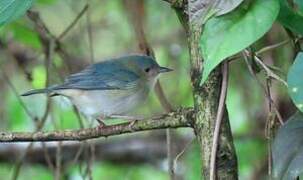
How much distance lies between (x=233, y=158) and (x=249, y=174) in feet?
7.71

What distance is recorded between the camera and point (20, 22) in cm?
308

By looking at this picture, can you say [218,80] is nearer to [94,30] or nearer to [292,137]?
[292,137]

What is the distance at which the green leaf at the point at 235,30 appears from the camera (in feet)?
3.56

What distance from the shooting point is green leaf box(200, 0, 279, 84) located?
1085 millimetres

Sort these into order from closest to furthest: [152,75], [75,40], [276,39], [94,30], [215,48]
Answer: [215,48]
[152,75]
[276,39]
[75,40]
[94,30]

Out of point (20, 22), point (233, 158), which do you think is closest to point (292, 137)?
point (233, 158)

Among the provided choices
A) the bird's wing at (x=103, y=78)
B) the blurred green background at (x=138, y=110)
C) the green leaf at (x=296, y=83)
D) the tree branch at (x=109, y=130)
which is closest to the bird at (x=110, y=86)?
the bird's wing at (x=103, y=78)

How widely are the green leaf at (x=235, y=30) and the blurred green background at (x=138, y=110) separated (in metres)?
1.99

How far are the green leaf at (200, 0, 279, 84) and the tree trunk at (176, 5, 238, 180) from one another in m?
0.14

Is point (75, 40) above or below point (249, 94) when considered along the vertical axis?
above

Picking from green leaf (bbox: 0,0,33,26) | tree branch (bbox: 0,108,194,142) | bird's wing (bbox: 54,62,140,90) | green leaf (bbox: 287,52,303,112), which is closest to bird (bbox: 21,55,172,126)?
bird's wing (bbox: 54,62,140,90)

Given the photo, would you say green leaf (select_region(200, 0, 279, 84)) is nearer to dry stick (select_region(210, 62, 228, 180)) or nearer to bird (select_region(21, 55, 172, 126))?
dry stick (select_region(210, 62, 228, 180))

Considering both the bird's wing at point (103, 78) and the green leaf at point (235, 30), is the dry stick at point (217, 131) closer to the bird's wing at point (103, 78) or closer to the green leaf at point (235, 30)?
the green leaf at point (235, 30)

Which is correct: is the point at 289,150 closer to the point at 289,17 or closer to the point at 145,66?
the point at 289,17
